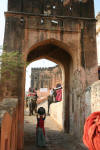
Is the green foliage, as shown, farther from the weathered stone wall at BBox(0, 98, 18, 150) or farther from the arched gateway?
the weathered stone wall at BBox(0, 98, 18, 150)

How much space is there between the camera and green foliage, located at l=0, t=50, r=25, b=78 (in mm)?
6444

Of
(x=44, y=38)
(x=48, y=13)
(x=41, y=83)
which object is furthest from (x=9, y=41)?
(x=41, y=83)

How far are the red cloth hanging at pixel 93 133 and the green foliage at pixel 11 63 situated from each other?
17.4ft

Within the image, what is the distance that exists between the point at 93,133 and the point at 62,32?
285 inches

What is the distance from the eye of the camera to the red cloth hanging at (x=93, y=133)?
1297mm

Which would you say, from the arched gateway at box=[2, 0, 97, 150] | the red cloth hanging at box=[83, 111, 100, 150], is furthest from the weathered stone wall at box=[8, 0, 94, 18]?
the red cloth hanging at box=[83, 111, 100, 150]

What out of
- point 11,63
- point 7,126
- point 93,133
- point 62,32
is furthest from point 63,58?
point 93,133

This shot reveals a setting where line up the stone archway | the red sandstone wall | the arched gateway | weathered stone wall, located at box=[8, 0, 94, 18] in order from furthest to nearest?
the stone archway < weathered stone wall, located at box=[8, 0, 94, 18] < the arched gateway < the red sandstone wall

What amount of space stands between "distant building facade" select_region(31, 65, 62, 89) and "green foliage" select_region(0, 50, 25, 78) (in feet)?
86.8

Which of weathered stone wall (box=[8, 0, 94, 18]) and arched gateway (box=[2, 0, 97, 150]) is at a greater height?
weathered stone wall (box=[8, 0, 94, 18])

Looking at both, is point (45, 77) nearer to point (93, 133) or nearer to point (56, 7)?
point (56, 7)

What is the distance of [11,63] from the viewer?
6594 millimetres

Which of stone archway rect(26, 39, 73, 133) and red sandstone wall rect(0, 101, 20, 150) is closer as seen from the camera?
red sandstone wall rect(0, 101, 20, 150)

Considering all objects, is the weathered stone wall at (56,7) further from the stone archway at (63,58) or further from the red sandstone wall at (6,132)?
the red sandstone wall at (6,132)
